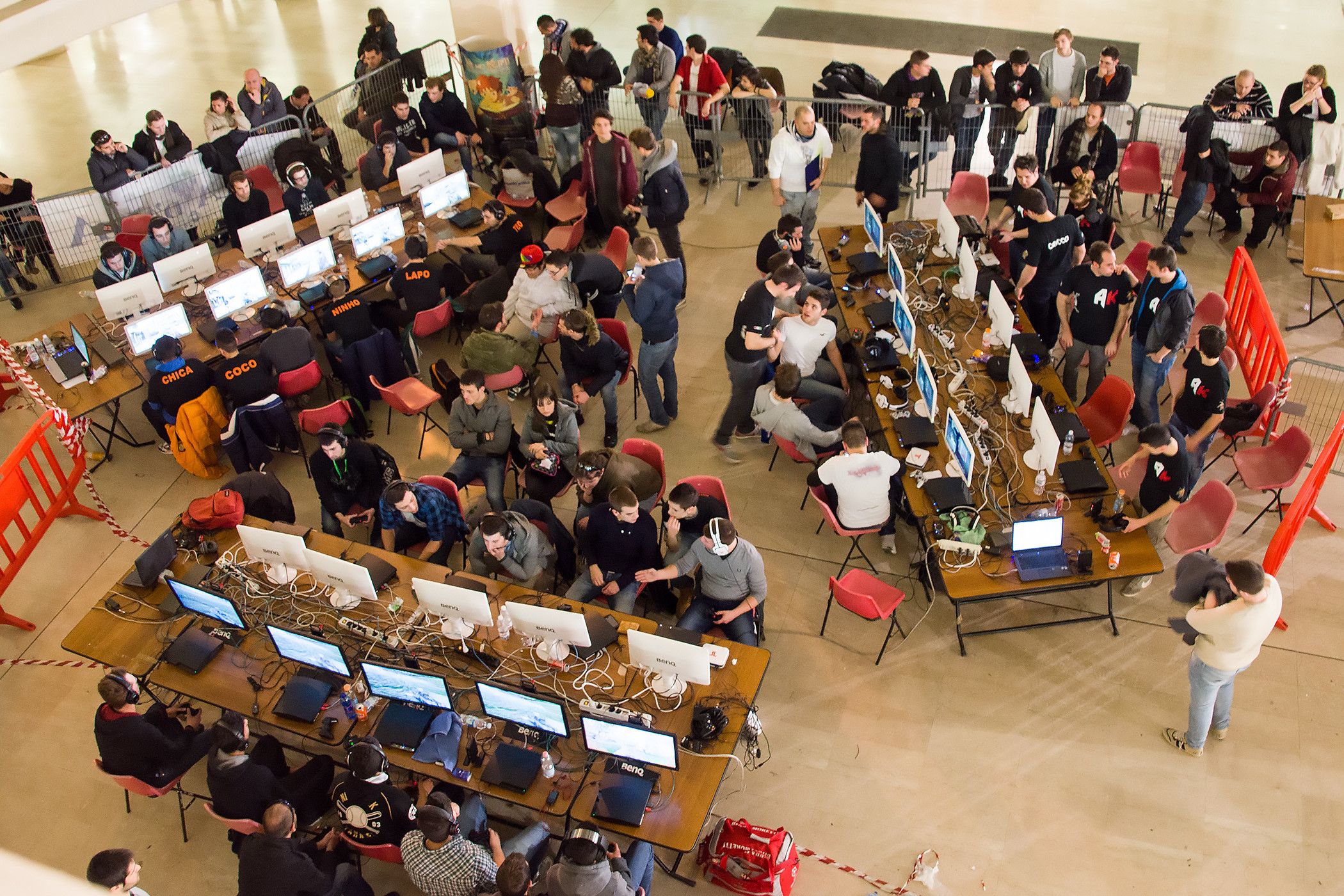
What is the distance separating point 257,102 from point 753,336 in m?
6.71

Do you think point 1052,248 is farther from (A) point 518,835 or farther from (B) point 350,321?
(A) point 518,835

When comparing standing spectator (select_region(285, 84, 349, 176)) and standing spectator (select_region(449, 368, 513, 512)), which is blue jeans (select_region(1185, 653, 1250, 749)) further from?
standing spectator (select_region(285, 84, 349, 176))

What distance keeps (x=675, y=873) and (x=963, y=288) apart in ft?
16.3

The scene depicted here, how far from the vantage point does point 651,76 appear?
11.3 m

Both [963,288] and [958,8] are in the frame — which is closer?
→ [963,288]

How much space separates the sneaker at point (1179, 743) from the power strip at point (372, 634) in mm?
4583

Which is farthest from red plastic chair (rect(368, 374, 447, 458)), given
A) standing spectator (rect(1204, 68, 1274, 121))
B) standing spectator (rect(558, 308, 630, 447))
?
standing spectator (rect(1204, 68, 1274, 121))

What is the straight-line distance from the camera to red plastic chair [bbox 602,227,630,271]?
9.27m

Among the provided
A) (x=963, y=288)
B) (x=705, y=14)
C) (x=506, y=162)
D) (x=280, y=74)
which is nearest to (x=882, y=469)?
(x=963, y=288)

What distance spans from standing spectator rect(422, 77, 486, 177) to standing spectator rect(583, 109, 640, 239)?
1.43 meters

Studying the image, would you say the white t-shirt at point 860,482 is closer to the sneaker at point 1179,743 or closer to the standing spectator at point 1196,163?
the sneaker at point 1179,743

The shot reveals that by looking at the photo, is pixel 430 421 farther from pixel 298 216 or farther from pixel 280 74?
pixel 280 74

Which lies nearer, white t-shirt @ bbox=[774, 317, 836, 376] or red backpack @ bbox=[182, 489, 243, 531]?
red backpack @ bbox=[182, 489, 243, 531]

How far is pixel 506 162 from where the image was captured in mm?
10164
